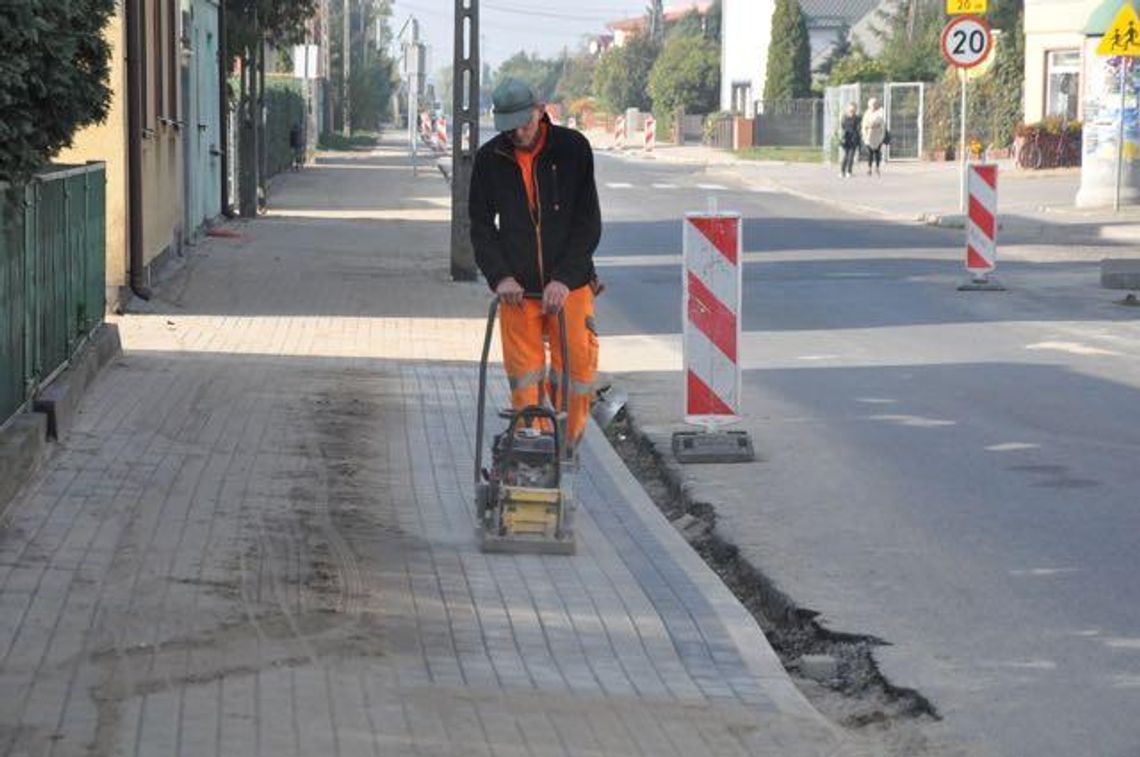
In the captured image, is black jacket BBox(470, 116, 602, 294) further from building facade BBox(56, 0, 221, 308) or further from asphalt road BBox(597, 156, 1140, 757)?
building facade BBox(56, 0, 221, 308)

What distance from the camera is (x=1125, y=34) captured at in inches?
1203

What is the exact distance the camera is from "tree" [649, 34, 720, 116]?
106562 millimetres

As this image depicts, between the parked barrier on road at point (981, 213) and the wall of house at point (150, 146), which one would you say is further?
the parked barrier on road at point (981, 213)

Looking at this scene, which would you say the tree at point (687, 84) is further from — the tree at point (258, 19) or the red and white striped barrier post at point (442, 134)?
the tree at point (258, 19)

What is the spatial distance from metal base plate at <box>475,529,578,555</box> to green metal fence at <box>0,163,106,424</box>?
8.51 feet

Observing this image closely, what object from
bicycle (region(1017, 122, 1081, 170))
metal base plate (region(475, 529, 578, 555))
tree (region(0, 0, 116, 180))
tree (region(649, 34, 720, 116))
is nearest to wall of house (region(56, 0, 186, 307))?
tree (region(0, 0, 116, 180))

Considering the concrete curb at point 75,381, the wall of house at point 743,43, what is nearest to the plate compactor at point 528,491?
the concrete curb at point 75,381

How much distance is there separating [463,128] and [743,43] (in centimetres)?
8748

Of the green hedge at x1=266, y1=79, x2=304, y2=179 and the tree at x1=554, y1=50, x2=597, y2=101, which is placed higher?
the tree at x1=554, y1=50, x2=597, y2=101

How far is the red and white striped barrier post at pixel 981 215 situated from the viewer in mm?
20625

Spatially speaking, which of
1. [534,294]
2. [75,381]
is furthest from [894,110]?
[534,294]

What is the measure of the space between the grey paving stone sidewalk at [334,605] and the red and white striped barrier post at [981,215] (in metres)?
8.41

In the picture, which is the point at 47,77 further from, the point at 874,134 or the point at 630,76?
the point at 630,76

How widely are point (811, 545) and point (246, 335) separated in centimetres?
857
